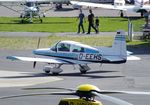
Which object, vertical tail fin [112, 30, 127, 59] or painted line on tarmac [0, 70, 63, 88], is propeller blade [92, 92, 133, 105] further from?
vertical tail fin [112, 30, 127, 59]

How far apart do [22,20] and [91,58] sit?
30269mm

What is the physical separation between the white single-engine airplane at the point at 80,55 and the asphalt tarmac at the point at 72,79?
0.55m

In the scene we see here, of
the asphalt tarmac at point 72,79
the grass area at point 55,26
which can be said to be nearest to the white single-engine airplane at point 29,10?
the grass area at point 55,26

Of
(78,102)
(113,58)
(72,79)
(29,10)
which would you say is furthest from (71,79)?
(29,10)

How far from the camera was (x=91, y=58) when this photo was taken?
24.9m

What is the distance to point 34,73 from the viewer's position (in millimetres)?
25922

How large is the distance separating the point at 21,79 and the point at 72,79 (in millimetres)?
1986

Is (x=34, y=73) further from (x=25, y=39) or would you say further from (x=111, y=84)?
(x=25, y=39)

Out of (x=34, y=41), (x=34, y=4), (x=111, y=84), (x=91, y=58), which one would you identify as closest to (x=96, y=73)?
(x=91, y=58)

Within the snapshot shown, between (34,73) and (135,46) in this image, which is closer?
(34,73)

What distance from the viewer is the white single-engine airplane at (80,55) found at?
24.8 metres

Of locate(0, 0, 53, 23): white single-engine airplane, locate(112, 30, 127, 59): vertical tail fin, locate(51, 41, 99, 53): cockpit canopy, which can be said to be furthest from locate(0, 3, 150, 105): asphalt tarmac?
locate(0, 0, 53, 23): white single-engine airplane

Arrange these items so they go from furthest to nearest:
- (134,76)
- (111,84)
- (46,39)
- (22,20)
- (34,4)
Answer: (34,4) < (22,20) < (46,39) < (134,76) < (111,84)

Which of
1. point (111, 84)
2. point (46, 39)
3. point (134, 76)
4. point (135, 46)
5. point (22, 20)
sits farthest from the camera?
point (22, 20)
